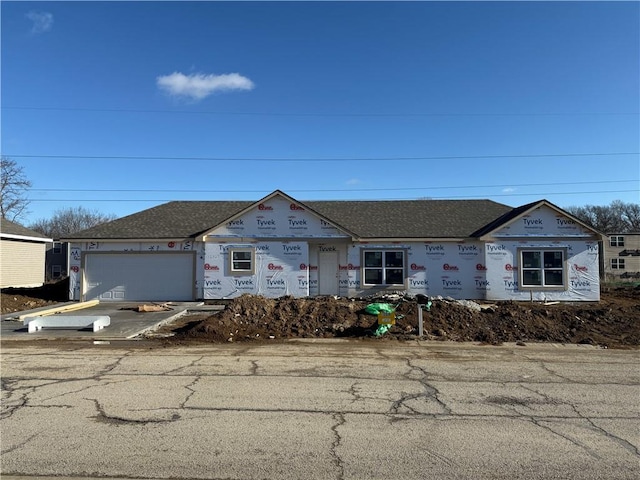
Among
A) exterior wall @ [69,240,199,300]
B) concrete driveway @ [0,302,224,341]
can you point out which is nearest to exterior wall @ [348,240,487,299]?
concrete driveway @ [0,302,224,341]

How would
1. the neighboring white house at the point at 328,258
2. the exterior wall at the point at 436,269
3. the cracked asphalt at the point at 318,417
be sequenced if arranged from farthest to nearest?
1. the exterior wall at the point at 436,269
2. the neighboring white house at the point at 328,258
3. the cracked asphalt at the point at 318,417

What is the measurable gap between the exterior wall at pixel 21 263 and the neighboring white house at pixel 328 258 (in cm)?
617

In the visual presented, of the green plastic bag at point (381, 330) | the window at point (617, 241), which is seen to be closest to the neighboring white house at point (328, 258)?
the green plastic bag at point (381, 330)

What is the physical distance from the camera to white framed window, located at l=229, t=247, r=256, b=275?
21.3m

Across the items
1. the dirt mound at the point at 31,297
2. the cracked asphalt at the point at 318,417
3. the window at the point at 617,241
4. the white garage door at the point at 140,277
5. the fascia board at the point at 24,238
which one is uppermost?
the window at the point at 617,241

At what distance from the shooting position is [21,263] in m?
26.5

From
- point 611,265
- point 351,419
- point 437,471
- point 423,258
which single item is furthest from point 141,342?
point 611,265

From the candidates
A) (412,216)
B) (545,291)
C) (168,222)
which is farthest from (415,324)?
(168,222)

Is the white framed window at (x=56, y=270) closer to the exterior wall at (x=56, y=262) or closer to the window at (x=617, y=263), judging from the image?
the exterior wall at (x=56, y=262)

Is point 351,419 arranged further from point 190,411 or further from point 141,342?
point 141,342

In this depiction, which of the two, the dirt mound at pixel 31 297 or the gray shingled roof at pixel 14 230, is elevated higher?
the gray shingled roof at pixel 14 230

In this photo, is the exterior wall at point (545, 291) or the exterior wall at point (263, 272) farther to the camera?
the exterior wall at point (263, 272)

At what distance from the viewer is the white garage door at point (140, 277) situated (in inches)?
858

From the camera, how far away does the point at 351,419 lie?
562 centimetres
